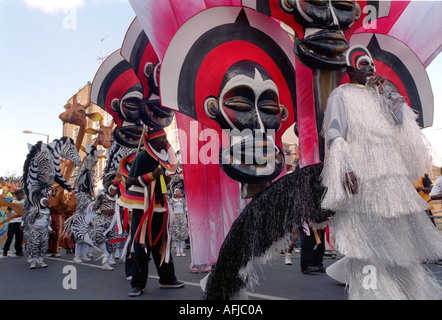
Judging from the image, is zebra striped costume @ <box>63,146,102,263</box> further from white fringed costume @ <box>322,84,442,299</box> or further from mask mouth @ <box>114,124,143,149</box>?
white fringed costume @ <box>322,84,442,299</box>

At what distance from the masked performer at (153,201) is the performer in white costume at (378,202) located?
6.49ft

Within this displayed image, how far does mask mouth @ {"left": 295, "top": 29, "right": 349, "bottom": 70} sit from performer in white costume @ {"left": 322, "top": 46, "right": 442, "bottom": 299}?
692 millimetres

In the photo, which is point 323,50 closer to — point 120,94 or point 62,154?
point 120,94

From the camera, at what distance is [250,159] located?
2.77m

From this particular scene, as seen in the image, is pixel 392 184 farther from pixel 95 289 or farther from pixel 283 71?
pixel 95 289

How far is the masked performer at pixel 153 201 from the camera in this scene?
365 centimetres

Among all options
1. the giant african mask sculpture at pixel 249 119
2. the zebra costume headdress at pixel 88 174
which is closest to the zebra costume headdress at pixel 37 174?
the zebra costume headdress at pixel 88 174

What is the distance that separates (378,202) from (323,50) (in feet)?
4.71

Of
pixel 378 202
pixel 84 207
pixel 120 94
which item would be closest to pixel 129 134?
pixel 120 94

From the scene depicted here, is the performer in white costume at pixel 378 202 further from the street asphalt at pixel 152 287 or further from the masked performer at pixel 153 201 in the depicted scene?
the masked performer at pixel 153 201

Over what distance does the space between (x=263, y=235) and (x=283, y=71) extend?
5.76ft

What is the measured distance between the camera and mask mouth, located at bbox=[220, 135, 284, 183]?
109 inches

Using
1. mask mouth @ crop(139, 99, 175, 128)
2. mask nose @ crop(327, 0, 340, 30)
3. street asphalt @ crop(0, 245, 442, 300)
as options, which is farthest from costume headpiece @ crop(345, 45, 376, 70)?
mask mouth @ crop(139, 99, 175, 128)
